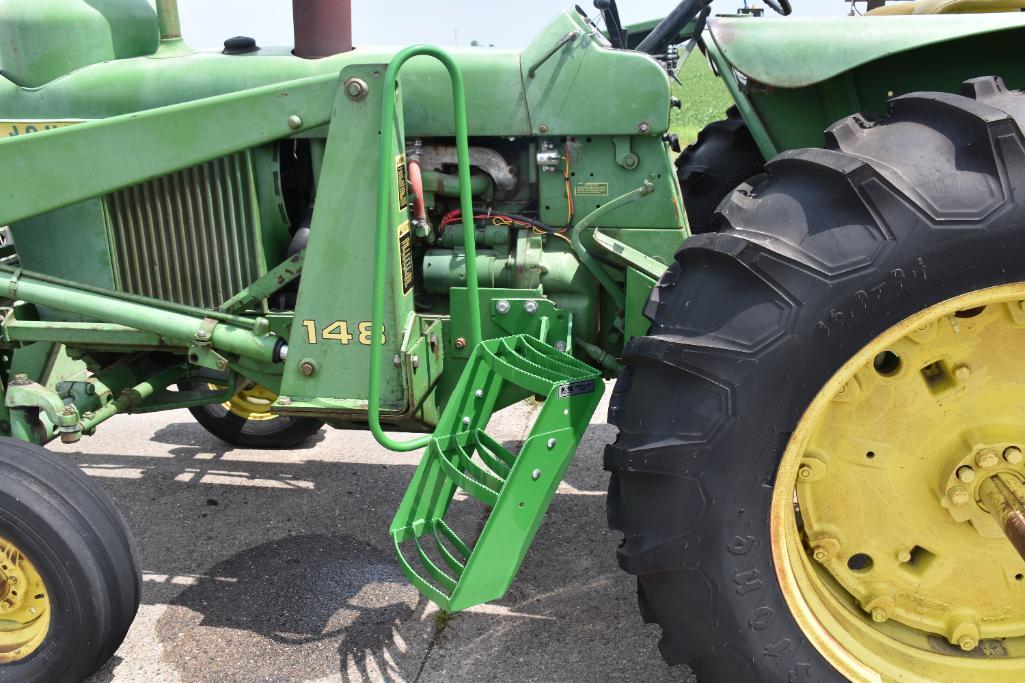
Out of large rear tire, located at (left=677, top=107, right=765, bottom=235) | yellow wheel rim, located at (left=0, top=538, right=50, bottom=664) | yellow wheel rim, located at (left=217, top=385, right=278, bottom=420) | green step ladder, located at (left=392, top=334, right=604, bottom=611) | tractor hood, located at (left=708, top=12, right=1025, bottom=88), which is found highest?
tractor hood, located at (left=708, top=12, right=1025, bottom=88)

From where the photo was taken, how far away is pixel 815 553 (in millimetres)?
2199

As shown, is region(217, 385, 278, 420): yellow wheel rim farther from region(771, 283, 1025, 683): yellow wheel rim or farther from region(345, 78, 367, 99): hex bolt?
region(771, 283, 1025, 683): yellow wheel rim

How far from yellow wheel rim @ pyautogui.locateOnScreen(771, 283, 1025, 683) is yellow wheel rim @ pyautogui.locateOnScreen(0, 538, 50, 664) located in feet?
6.18

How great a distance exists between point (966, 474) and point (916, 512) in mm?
147

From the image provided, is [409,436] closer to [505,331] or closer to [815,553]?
[505,331]

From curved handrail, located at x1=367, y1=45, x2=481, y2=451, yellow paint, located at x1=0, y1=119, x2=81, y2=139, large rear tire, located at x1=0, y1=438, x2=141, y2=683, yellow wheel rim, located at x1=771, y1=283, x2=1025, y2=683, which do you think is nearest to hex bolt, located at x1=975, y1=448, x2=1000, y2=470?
yellow wheel rim, located at x1=771, y1=283, x2=1025, y2=683

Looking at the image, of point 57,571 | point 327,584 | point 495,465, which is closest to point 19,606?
point 57,571

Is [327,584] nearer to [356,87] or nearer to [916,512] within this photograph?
[356,87]

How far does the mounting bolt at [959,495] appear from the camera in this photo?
213 centimetres

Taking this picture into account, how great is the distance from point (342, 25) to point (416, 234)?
74 cm

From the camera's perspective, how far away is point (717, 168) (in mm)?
3584

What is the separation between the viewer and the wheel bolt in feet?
7.00

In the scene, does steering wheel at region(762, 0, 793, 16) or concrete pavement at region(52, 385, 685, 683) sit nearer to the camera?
concrete pavement at region(52, 385, 685, 683)

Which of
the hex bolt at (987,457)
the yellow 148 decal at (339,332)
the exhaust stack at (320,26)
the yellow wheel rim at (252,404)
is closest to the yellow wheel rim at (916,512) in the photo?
the hex bolt at (987,457)
